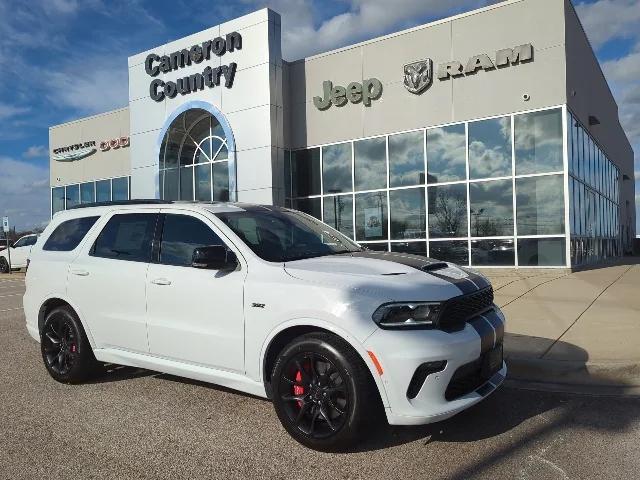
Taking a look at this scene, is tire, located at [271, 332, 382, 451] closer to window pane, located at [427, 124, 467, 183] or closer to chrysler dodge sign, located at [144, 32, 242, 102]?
window pane, located at [427, 124, 467, 183]

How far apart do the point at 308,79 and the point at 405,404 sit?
17.1 m

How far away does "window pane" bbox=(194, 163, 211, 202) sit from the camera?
69.4 ft

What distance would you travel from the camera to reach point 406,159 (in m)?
17.5

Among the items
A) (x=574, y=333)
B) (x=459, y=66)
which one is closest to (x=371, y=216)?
(x=459, y=66)

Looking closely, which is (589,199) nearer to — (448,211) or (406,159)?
(448,211)

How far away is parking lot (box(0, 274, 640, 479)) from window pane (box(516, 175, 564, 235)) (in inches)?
427

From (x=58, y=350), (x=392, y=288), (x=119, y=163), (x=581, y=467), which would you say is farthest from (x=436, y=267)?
(x=119, y=163)

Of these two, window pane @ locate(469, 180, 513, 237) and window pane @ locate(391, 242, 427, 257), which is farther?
window pane @ locate(391, 242, 427, 257)

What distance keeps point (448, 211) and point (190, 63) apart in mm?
11222

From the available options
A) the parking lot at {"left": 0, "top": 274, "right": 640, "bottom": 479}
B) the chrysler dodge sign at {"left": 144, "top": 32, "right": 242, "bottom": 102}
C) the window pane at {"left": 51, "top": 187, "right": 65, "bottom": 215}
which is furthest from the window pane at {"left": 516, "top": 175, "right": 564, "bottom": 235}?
the window pane at {"left": 51, "top": 187, "right": 65, "bottom": 215}

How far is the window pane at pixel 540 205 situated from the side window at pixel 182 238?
12362 millimetres

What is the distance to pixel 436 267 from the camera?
4.31 m

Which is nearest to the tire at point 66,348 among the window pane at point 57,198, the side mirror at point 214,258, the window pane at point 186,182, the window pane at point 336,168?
the side mirror at point 214,258

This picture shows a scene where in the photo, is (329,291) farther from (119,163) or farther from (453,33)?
(119,163)
